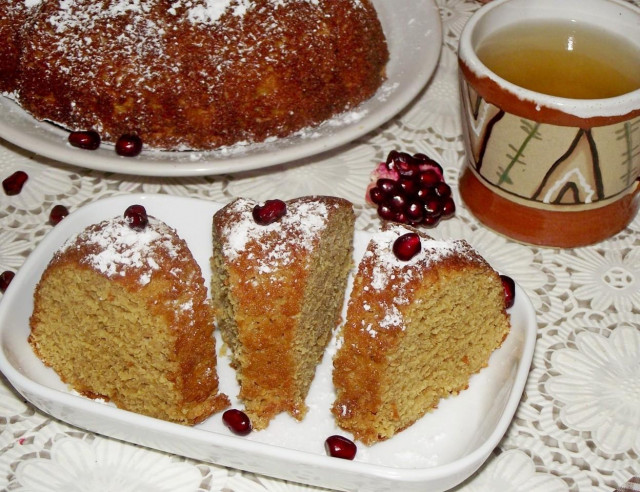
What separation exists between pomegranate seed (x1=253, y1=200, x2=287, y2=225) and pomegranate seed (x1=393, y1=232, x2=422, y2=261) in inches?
9.4

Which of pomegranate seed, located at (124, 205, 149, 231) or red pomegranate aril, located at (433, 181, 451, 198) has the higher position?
pomegranate seed, located at (124, 205, 149, 231)

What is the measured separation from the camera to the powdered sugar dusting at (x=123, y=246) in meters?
1.55

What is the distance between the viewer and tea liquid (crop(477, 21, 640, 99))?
1937 millimetres

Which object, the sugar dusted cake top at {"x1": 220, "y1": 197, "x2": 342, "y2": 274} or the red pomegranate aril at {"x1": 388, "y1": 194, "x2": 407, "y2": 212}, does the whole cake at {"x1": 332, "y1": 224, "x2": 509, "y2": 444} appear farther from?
the red pomegranate aril at {"x1": 388, "y1": 194, "x2": 407, "y2": 212}

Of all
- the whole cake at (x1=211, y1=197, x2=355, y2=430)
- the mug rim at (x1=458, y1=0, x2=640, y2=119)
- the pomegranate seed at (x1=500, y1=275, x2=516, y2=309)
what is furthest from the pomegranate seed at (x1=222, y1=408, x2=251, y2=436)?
the mug rim at (x1=458, y1=0, x2=640, y2=119)

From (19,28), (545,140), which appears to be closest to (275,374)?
(545,140)

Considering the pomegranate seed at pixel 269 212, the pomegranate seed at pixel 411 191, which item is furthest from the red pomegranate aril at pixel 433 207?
the pomegranate seed at pixel 269 212

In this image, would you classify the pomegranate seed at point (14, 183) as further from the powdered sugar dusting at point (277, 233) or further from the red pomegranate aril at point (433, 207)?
the red pomegranate aril at point (433, 207)

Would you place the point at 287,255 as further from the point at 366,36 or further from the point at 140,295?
the point at 366,36

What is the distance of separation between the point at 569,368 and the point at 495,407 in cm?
33

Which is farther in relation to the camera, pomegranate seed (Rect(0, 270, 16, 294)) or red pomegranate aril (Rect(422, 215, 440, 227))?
red pomegranate aril (Rect(422, 215, 440, 227))

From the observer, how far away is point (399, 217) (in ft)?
6.86

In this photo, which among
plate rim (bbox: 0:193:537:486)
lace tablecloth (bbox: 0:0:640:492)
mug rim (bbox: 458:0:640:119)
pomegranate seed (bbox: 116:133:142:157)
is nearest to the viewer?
plate rim (bbox: 0:193:537:486)

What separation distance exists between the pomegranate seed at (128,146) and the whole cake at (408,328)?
746 mm
